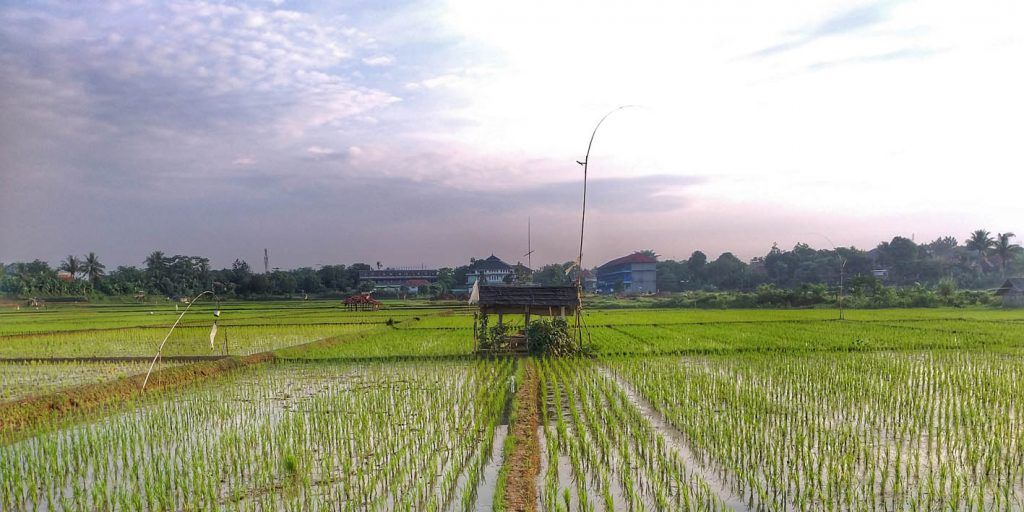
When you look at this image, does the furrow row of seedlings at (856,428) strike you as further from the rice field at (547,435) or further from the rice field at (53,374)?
the rice field at (53,374)

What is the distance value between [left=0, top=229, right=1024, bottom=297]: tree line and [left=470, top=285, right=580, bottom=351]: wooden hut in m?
38.6

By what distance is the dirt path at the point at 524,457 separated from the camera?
5102mm

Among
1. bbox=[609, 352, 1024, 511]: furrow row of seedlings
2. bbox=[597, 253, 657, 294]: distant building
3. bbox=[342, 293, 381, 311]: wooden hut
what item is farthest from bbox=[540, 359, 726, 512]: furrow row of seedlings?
bbox=[597, 253, 657, 294]: distant building

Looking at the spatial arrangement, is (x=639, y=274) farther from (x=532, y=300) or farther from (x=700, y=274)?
(x=532, y=300)

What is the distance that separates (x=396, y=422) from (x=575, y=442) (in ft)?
7.20

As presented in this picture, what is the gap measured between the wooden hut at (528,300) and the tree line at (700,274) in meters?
38.6

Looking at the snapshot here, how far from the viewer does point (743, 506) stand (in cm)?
498

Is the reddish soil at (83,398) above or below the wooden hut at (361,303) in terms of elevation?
below

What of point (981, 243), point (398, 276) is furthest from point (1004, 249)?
point (398, 276)

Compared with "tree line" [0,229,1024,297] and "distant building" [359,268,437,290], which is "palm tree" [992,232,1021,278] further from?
"distant building" [359,268,437,290]

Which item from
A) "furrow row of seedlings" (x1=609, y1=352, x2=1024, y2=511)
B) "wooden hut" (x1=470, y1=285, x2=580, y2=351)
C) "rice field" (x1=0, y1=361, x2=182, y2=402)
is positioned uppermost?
"wooden hut" (x1=470, y1=285, x2=580, y2=351)

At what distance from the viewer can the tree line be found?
169 ft

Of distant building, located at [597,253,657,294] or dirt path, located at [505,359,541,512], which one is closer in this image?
dirt path, located at [505,359,541,512]

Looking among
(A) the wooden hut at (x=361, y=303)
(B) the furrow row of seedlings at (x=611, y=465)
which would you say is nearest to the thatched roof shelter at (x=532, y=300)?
(B) the furrow row of seedlings at (x=611, y=465)
